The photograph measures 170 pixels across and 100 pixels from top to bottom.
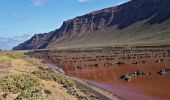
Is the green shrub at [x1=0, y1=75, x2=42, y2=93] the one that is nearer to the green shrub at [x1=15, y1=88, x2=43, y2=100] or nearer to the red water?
the green shrub at [x1=15, y1=88, x2=43, y2=100]

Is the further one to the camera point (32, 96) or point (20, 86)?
point (20, 86)

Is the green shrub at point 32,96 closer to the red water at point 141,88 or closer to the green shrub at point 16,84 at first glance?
the green shrub at point 16,84

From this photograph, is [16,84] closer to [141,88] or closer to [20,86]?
[20,86]

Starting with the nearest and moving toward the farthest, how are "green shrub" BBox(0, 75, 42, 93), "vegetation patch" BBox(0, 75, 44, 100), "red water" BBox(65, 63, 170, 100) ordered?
"vegetation patch" BBox(0, 75, 44, 100) → "green shrub" BBox(0, 75, 42, 93) → "red water" BBox(65, 63, 170, 100)

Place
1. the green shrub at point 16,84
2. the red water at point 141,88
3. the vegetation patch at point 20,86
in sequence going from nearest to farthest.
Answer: the vegetation patch at point 20,86 → the green shrub at point 16,84 → the red water at point 141,88

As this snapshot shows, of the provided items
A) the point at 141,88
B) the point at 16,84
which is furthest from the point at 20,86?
the point at 141,88

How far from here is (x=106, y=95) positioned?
2742 cm

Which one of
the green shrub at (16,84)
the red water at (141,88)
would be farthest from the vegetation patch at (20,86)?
the red water at (141,88)

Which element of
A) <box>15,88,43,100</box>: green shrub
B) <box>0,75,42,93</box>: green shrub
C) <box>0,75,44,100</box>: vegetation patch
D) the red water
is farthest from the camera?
the red water

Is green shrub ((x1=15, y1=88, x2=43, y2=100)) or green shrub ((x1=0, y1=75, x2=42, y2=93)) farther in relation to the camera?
green shrub ((x1=0, y1=75, x2=42, y2=93))

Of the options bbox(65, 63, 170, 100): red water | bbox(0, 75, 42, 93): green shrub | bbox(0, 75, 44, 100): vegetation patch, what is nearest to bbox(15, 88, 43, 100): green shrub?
bbox(0, 75, 44, 100): vegetation patch

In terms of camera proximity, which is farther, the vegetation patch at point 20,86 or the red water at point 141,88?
the red water at point 141,88

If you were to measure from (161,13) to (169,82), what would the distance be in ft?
460

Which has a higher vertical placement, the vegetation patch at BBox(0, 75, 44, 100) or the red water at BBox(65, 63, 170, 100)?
the vegetation patch at BBox(0, 75, 44, 100)
